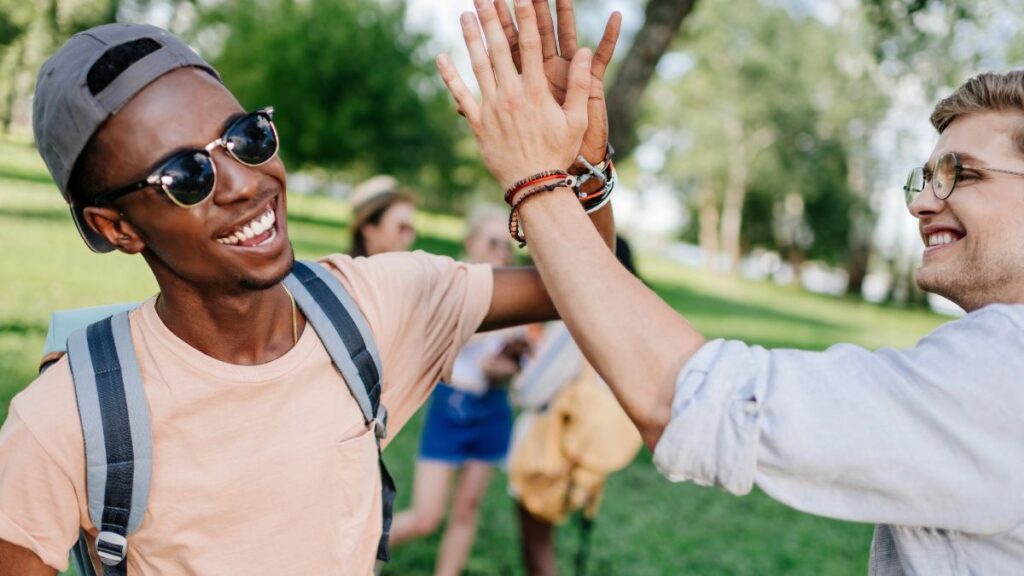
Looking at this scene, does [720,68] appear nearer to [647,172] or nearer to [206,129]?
[647,172]

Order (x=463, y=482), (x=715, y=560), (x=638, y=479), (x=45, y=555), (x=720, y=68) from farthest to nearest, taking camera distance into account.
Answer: (x=720, y=68)
(x=638, y=479)
(x=715, y=560)
(x=463, y=482)
(x=45, y=555)

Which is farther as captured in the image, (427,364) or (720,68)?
(720,68)

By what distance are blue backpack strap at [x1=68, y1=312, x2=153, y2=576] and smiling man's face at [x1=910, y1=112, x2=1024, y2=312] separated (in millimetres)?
1743

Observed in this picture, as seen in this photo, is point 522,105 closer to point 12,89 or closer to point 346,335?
point 346,335

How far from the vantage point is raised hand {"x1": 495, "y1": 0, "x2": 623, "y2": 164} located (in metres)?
1.69

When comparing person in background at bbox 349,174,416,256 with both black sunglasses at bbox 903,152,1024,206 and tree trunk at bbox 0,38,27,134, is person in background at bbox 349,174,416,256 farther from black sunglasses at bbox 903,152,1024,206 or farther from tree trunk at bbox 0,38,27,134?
black sunglasses at bbox 903,152,1024,206

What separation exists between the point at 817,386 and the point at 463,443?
12.1ft

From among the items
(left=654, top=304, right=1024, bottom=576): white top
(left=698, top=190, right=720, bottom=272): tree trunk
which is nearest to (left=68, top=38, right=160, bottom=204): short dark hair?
(left=654, top=304, right=1024, bottom=576): white top

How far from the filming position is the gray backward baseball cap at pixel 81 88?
164cm

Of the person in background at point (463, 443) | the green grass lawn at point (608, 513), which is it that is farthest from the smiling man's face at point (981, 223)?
the person in background at point (463, 443)

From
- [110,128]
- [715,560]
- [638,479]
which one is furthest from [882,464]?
[638,479]

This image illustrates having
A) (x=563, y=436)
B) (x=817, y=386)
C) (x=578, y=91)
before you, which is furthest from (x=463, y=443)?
(x=817, y=386)

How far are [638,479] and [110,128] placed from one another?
731 centimetres

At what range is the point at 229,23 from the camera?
106ft
